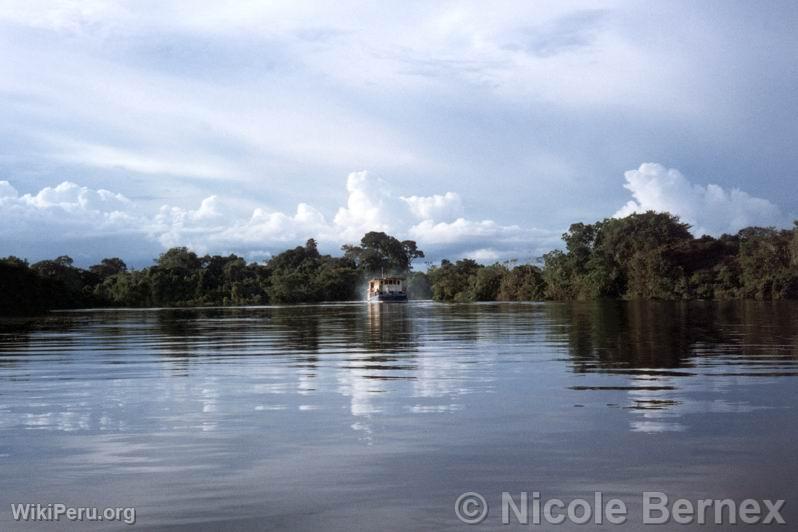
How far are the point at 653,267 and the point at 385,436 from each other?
67.7 meters

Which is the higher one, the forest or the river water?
the forest

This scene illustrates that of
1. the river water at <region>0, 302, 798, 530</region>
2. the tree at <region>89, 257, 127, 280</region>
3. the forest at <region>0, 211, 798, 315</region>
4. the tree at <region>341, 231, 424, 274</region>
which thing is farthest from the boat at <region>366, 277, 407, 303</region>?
the river water at <region>0, 302, 798, 530</region>

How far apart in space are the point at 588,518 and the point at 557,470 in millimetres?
1028

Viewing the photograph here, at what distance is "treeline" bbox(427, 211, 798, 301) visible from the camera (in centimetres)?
6338

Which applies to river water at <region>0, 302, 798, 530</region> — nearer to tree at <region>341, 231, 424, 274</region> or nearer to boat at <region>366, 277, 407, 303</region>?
boat at <region>366, 277, 407, 303</region>

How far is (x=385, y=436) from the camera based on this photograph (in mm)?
7020

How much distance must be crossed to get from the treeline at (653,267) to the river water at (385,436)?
54183 millimetres

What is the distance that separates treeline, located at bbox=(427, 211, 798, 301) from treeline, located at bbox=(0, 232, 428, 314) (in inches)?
1009

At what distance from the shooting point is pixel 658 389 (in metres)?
9.65

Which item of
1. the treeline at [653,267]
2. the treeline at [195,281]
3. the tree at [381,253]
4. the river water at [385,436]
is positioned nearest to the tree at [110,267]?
the treeline at [195,281]

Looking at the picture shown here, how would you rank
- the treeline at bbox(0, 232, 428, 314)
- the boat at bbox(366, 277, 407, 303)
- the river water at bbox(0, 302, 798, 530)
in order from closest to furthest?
the river water at bbox(0, 302, 798, 530)
the treeline at bbox(0, 232, 428, 314)
the boat at bbox(366, 277, 407, 303)

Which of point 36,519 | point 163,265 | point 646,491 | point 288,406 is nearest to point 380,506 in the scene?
point 646,491

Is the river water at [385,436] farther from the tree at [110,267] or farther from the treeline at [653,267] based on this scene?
the tree at [110,267]

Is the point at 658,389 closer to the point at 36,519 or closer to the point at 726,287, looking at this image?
the point at 36,519
